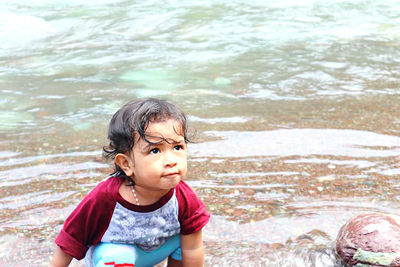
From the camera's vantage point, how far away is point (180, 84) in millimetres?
6711

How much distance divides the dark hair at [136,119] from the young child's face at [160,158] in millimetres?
30

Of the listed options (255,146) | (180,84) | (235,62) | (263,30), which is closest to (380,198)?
(255,146)

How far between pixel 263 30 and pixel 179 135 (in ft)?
26.2

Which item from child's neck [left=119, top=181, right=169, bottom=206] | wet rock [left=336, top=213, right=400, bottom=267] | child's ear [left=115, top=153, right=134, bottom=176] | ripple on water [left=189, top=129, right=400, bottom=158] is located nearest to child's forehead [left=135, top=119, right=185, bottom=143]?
child's ear [left=115, top=153, right=134, bottom=176]

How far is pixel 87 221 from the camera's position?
2.34 m

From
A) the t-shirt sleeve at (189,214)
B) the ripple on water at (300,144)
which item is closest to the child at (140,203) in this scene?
the t-shirt sleeve at (189,214)

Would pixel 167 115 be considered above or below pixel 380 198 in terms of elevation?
above

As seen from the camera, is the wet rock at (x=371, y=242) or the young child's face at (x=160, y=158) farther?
the wet rock at (x=371, y=242)

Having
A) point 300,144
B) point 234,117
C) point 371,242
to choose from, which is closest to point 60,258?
point 371,242

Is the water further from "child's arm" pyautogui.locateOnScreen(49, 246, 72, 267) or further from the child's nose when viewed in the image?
the child's nose

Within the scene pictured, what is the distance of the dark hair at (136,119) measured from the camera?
2.25 m

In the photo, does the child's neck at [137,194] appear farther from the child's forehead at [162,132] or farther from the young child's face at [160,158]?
the child's forehead at [162,132]

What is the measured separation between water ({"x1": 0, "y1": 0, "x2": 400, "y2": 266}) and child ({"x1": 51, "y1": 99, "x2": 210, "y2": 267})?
63 cm

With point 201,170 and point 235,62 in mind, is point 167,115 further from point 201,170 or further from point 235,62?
point 235,62
